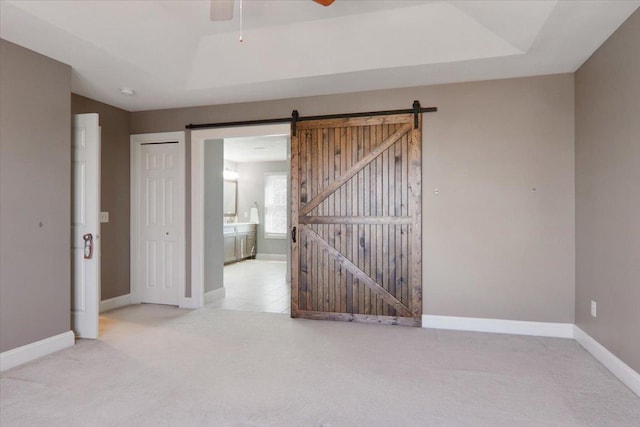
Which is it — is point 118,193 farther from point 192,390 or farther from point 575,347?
point 575,347

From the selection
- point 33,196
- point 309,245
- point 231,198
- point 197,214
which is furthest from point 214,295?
point 231,198

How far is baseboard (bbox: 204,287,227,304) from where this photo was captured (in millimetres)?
4926

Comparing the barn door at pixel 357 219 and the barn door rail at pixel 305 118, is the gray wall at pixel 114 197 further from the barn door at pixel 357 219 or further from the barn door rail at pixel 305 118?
the barn door at pixel 357 219

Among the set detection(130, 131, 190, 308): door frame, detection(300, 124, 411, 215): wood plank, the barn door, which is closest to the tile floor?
detection(130, 131, 190, 308): door frame

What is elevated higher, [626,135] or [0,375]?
[626,135]

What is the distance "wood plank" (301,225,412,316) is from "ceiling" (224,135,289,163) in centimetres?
249

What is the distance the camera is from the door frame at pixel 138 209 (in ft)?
15.6

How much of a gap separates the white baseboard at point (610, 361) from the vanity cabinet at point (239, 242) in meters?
6.51

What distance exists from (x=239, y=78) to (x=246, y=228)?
5.75 meters

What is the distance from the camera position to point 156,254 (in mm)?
4902

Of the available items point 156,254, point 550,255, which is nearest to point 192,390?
point 156,254

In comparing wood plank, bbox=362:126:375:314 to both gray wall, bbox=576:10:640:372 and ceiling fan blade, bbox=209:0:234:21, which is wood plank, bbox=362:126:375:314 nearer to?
gray wall, bbox=576:10:640:372

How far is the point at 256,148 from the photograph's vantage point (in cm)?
777

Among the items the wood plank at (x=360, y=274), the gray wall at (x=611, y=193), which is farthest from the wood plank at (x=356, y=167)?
the gray wall at (x=611, y=193)
